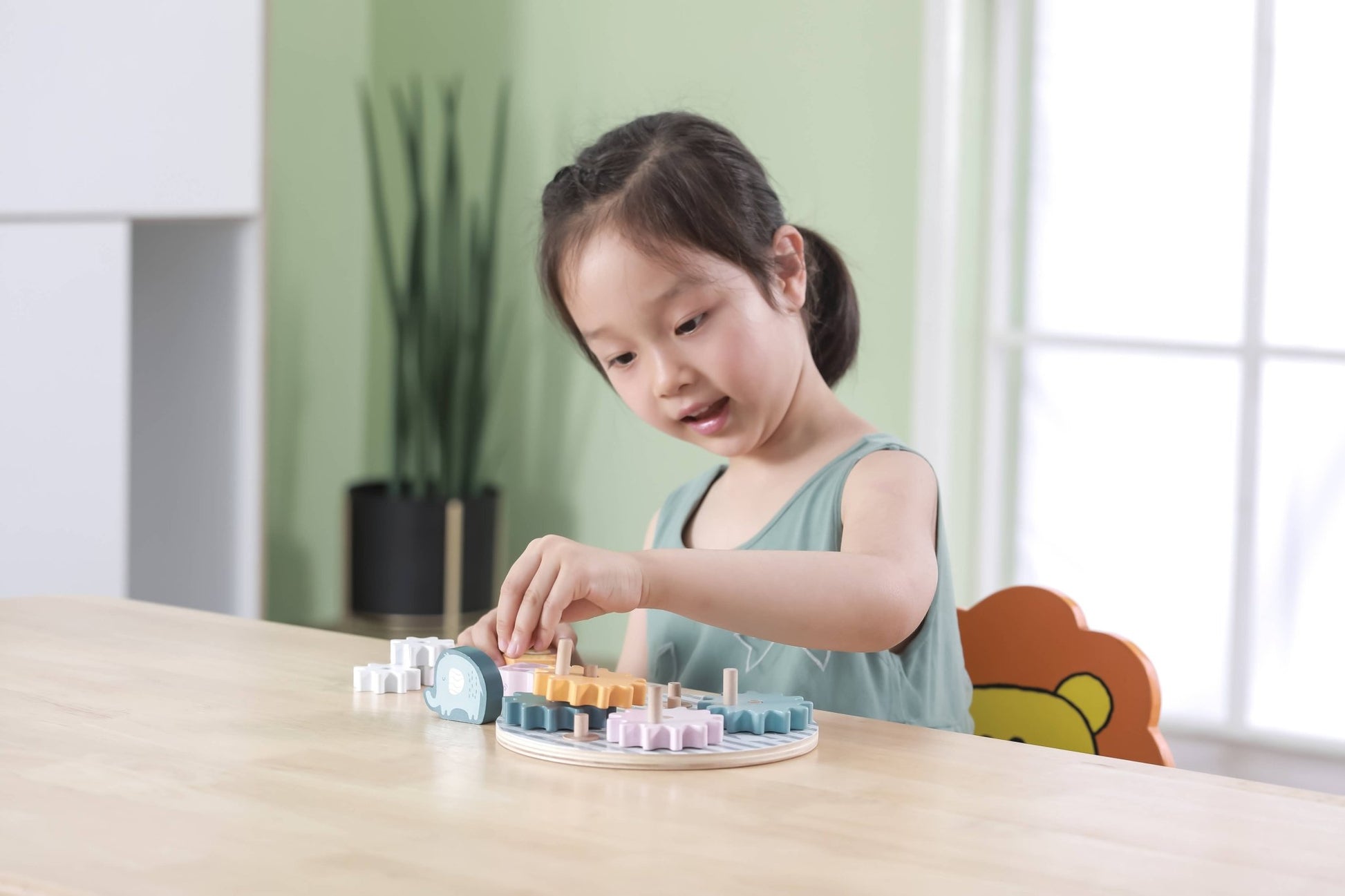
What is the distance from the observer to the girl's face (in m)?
1.22

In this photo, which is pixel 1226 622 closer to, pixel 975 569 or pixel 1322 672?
pixel 1322 672

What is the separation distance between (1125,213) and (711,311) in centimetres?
164

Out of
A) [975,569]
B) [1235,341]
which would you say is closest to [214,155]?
[975,569]

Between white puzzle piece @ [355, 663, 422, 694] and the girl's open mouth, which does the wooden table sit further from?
the girl's open mouth

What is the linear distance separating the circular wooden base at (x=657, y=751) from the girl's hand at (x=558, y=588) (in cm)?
7

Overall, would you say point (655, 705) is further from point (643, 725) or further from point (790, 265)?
point (790, 265)

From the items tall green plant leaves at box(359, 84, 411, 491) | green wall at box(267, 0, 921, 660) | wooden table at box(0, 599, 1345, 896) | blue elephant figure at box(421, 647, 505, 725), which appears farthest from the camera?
tall green plant leaves at box(359, 84, 411, 491)

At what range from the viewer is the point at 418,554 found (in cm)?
301

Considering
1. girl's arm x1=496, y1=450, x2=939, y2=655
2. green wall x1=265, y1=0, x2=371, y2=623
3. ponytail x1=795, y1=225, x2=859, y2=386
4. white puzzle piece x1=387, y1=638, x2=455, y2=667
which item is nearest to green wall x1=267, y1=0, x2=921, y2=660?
green wall x1=265, y1=0, x2=371, y2=623

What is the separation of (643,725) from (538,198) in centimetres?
245

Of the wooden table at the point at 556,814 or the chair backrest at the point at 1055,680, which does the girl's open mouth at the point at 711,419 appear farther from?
the wooden table at the point at 556,814

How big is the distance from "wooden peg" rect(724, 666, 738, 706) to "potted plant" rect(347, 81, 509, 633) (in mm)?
2117

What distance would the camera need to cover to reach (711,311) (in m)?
1.24

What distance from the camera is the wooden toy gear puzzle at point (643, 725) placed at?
2.76ft
